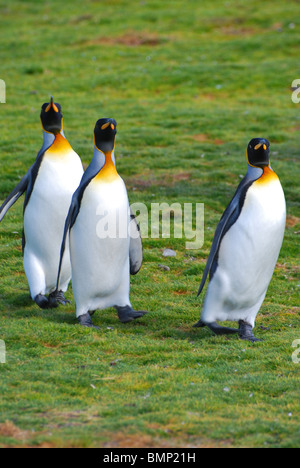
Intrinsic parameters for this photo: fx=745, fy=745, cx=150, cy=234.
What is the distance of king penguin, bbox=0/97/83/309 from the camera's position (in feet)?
25.3

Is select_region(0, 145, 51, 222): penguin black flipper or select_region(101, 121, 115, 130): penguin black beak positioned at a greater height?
select_region(101, 121, 115, 130): penguin black beak

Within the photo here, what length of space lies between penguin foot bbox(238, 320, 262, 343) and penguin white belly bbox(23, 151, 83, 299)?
78.4 inches

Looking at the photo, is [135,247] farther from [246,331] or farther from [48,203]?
[246,331]

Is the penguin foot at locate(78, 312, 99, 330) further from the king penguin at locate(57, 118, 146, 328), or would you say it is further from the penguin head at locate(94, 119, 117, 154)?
the penguin head at locate(94, 119, 117, 154)

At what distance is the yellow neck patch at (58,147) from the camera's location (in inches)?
307

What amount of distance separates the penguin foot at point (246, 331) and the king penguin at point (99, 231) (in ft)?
3.30

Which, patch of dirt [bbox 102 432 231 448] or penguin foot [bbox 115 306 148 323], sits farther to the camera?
penguin foot [bbox 115 306 148 323]

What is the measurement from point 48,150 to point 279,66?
13.1 m

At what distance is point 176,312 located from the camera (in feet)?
25.5

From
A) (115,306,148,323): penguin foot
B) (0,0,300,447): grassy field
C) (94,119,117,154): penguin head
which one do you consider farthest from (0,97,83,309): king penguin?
(115,306,148,323): penguin foot

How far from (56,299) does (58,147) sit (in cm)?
161

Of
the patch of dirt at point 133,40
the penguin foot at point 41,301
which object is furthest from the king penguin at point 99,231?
the patch of dirt at point 133,40
